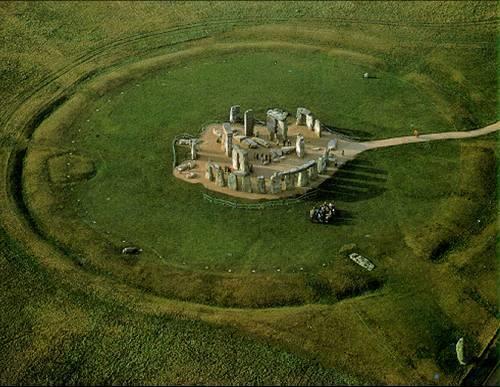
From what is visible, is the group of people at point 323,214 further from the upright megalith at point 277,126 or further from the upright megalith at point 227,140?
the upright megalith at point 227,140

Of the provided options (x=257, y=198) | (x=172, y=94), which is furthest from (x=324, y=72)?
(x=257, y=198)

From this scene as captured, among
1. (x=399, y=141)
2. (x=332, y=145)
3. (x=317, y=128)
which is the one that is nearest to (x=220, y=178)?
(x=332, y=145)

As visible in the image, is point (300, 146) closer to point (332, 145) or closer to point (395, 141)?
point (332, 145)

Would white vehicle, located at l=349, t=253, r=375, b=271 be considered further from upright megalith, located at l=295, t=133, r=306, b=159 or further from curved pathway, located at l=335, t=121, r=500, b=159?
upright megalith, located at l=295, t=133, r=306, b=159

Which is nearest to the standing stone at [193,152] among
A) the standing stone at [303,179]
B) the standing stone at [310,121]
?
the standing stone at [303,179]

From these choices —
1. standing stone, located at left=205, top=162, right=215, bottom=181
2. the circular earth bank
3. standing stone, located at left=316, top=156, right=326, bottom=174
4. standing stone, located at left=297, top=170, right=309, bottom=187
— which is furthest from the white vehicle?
standing stone, located at left=205, top=162, right=215, bottom=181

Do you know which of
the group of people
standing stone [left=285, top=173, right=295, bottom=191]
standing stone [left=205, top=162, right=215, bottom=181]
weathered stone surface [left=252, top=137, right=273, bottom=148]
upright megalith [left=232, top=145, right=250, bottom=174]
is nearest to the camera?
the group of people

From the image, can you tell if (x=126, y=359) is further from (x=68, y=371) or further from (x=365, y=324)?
(x=365, y=324)

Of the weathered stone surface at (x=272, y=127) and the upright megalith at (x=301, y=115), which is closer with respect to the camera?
the weathered stone surface at (x=272, y=127)
